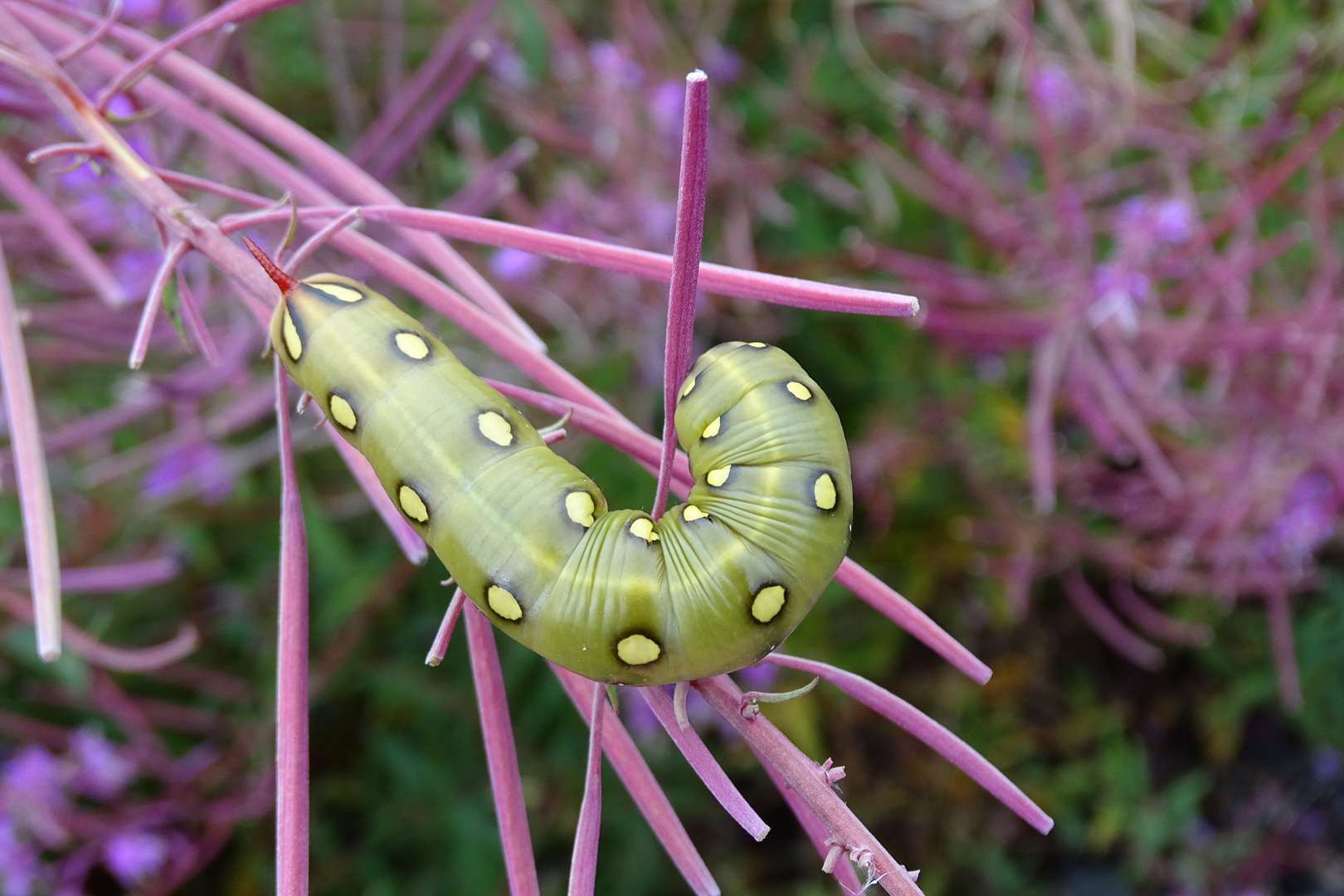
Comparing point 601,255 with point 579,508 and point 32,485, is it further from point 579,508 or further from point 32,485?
point 32,485

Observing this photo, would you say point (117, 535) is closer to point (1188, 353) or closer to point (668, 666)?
point (668, 666)

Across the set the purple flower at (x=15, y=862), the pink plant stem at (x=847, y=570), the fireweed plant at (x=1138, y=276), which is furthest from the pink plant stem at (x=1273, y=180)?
the purple flower at (x=15, y=862)

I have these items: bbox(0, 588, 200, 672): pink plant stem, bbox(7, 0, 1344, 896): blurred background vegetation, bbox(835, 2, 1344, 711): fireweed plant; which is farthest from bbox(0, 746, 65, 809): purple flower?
bbox(835, 2, 1344, 711): fireweed plant

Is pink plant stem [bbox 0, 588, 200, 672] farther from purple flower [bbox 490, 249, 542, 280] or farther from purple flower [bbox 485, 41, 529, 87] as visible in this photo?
purple flower [bbox 485, 41, 529, 87]

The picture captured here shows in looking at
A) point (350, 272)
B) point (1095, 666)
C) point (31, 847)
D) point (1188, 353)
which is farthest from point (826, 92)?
point (31, 847)

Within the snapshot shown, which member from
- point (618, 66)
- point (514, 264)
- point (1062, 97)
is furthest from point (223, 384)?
point (1062, 97)
